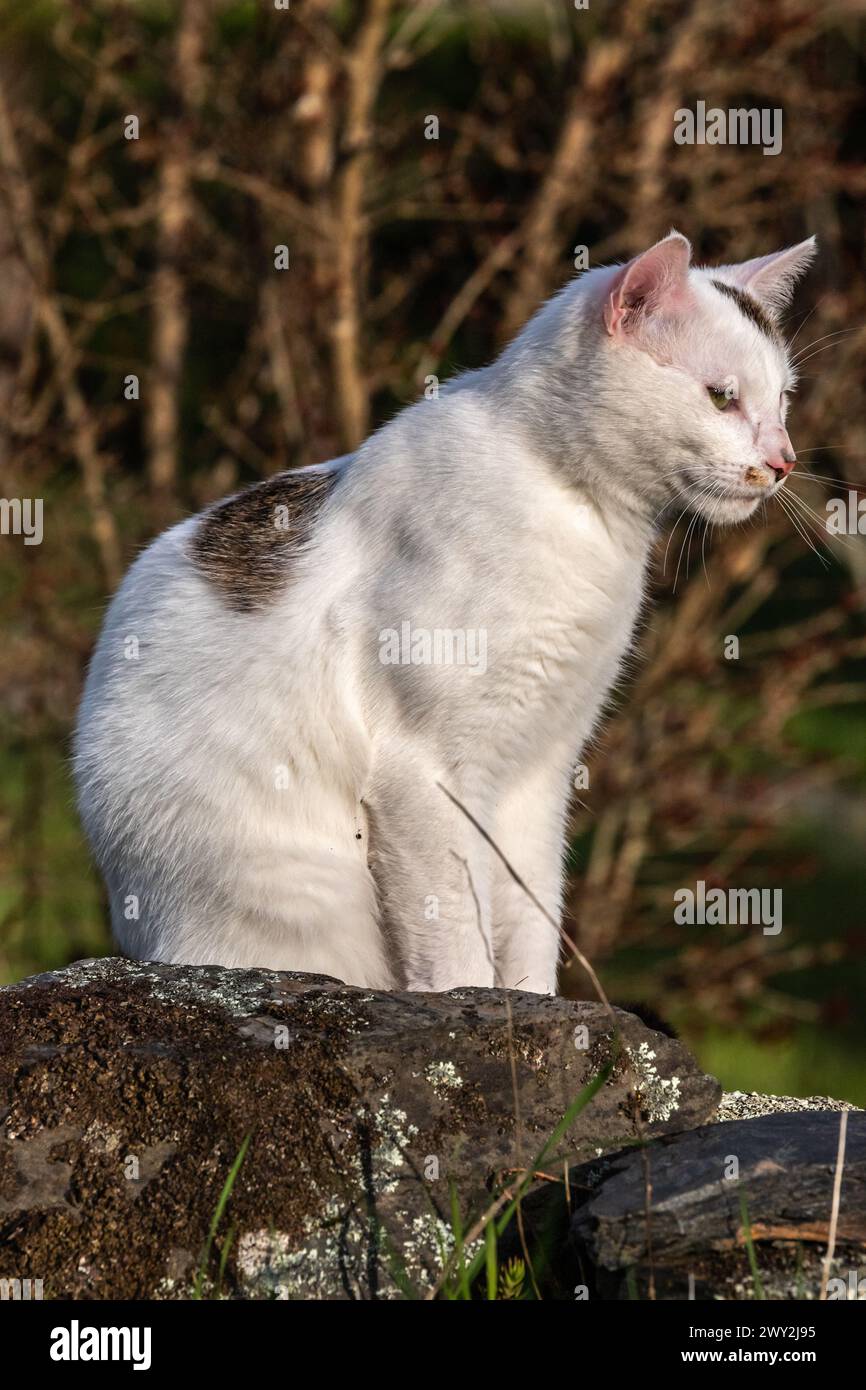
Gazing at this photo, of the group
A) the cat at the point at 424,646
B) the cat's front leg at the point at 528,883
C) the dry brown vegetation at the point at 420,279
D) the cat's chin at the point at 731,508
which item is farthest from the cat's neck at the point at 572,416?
the dry brown vegetation at the point at 420,279

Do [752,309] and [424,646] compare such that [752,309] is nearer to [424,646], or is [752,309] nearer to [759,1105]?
[424,646]

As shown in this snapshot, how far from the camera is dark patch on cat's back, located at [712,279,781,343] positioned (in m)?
3.17

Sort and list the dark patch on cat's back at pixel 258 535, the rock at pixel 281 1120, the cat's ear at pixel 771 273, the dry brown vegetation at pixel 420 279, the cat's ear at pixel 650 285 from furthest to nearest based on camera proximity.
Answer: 1. the dry brown vegetation at pixel 420 279
2. the cat's ear at pixel 771 273
3. the dark patch on cat's back at pixel 258 535
4. the cat's ear at pixel 650 285
5. the rock at pixel 281 1120

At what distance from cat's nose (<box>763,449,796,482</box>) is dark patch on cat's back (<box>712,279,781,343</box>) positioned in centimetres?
32

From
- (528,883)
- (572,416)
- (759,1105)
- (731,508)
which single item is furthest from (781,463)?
(759,1105)

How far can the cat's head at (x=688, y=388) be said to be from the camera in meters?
2.97

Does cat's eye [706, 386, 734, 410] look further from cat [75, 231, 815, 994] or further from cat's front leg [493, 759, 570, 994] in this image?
cat's front leg [493, 759, 570, 994]

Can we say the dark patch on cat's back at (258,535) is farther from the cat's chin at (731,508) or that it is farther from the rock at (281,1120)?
the rock at (281,1120)

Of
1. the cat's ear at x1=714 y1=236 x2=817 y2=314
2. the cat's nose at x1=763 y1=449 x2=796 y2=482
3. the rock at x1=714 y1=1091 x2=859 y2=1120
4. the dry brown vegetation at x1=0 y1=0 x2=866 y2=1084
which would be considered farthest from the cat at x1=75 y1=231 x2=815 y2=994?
the dry brown vegetation at x1=0 y1=0 x2=866 y2=1084

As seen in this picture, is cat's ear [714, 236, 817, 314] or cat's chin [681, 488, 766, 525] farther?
cat's ear [714, 236, 817, 314]

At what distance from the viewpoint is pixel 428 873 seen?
9.75 ft

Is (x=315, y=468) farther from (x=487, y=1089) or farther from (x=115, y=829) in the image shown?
(x=487, y=1089)

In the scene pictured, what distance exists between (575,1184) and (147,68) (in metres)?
5.70

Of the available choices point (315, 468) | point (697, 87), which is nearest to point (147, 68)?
point (697, 87)
